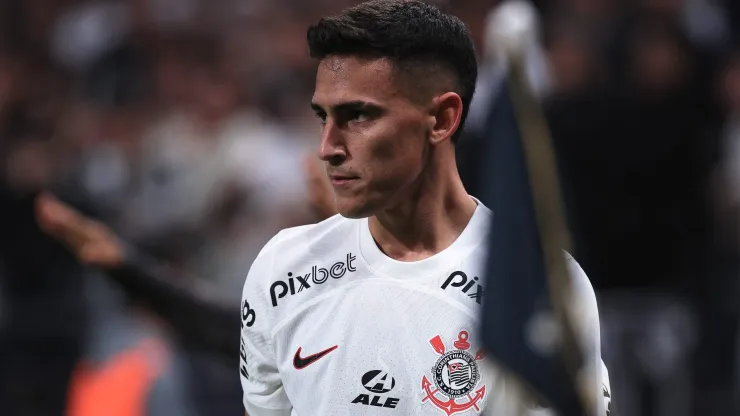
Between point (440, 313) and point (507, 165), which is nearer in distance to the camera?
point (507, 165)

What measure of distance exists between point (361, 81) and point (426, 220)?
496 mm

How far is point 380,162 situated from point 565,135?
Answer: 12.3 ft

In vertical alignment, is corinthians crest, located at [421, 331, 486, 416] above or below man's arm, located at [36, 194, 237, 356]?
below

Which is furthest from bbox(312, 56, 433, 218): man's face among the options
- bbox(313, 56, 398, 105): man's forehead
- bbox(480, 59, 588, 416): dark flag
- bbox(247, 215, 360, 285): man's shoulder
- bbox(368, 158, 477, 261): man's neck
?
bbox(480, 59, 588, 416): dark flag

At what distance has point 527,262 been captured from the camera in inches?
120

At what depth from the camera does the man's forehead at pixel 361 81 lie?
366cm

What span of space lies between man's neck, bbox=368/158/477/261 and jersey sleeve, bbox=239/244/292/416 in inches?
15.0

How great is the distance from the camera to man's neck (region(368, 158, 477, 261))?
3.89m

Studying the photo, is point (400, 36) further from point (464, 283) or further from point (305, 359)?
point (305, 359)

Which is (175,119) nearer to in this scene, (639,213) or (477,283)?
(639,213)

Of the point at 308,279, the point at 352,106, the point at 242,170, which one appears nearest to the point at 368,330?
the point at 308,279

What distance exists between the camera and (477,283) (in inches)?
148

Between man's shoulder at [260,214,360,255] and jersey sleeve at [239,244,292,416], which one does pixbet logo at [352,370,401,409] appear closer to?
jersey sleeve at [239,244,292,416]

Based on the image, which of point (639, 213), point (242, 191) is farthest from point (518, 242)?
point (242, 191)
